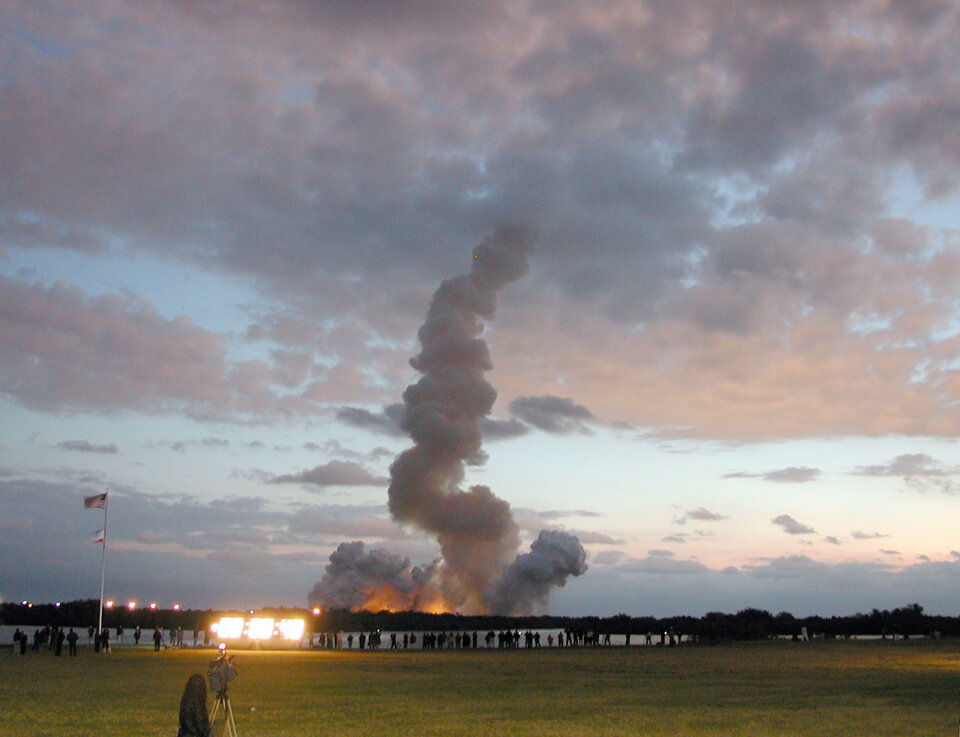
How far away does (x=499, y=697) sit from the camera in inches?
954

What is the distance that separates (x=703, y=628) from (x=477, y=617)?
33.1 m

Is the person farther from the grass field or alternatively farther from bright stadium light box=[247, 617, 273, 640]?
bright stadium light box=[247, 617, 273, 640]

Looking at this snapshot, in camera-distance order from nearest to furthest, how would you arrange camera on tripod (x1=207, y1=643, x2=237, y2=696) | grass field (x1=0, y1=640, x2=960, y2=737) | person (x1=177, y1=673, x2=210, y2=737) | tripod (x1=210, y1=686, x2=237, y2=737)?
person (x1=177, y1=673, x2=210, y2=737) < camera on tripod (x1=207, y1=643, x2=237, y2=696) < tripod (x1=210, y1=686, x2=237, y2=737) < grass field (x1=0, y1=640, x2=960, y2=737)

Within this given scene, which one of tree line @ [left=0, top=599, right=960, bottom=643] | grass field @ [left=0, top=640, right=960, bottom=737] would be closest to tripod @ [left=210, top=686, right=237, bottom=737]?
grass field @ [left=0, top=640, right=960, bottom=737]

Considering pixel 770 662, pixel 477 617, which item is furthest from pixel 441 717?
pixel 477 617

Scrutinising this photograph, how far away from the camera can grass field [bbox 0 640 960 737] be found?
711 inches

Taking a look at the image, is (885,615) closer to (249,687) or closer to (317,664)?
(317,664)

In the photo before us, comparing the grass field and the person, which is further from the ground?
the person

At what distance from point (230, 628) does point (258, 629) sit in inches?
67.4

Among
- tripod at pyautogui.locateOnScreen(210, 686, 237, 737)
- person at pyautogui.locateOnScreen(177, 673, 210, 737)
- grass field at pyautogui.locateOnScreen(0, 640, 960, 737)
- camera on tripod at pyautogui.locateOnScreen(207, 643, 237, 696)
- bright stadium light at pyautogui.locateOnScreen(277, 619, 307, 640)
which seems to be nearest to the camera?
person at pyautogui.locateOnScreen(177, 673, 210, 737)

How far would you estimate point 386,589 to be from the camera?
102688 millimetres

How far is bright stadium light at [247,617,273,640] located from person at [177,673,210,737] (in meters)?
40.6

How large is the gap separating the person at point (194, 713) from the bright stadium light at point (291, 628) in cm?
4120

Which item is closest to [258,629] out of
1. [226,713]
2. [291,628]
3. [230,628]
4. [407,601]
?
[230,628]
